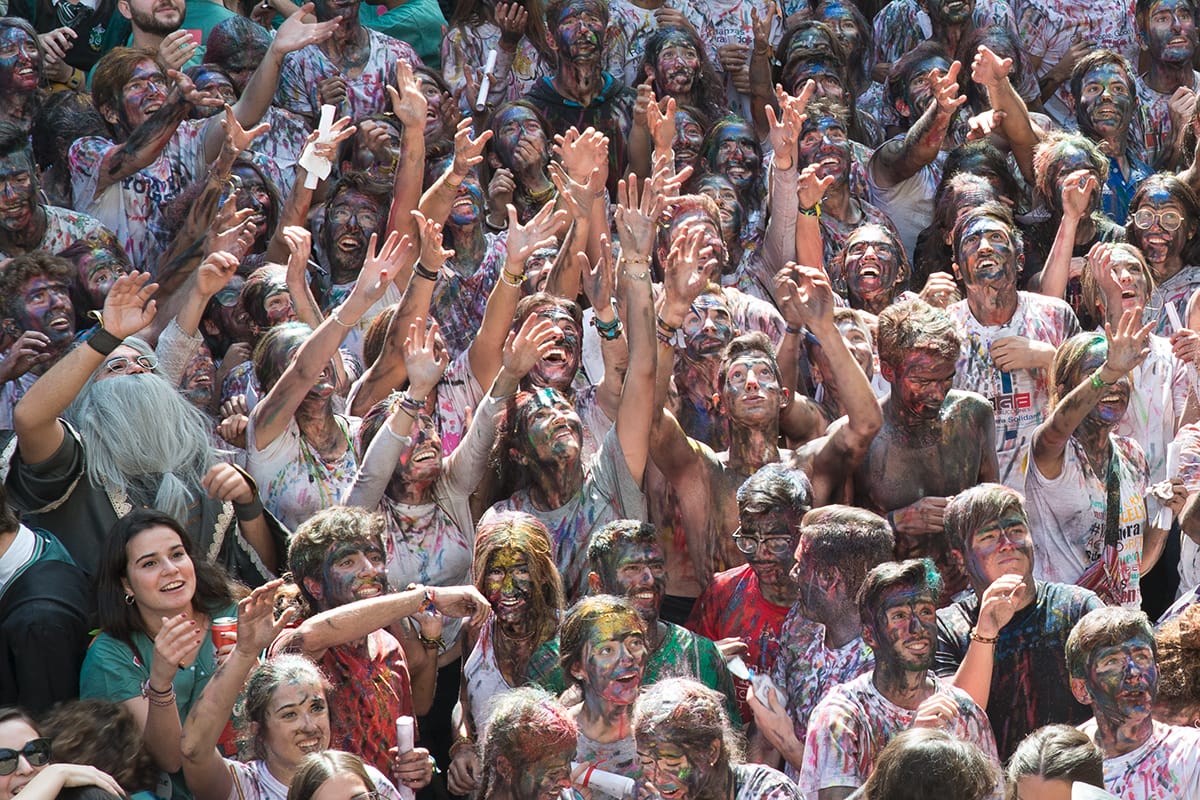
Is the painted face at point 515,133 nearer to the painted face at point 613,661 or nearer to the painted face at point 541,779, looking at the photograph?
the painted face at point 613,661

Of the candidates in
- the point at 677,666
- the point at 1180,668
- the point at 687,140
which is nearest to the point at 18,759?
the point at 677,666

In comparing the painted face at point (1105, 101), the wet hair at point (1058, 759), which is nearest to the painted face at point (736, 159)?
the painted face at point (1105, 101)

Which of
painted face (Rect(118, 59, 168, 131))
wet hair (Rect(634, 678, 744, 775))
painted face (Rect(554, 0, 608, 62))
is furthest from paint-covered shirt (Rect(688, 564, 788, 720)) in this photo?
painted face (Rect(118, 59, 168, 131))

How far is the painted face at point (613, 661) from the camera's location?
227 inches

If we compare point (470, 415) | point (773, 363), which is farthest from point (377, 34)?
point (773, 363)

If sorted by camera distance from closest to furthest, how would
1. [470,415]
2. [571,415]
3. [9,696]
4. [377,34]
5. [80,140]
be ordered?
[9,696] < [571,415] < [470,415] < [80,140] < [377,34]

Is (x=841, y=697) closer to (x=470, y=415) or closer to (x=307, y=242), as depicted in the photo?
(x=470, y=415)

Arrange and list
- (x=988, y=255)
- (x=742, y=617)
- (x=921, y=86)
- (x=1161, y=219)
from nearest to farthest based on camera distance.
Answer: (x=742, y=617) < (x=988, y=255) < (x=1161, y=219) < (x=921, y=86)

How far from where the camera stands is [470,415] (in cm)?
729

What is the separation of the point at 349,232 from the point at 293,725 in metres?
3.15

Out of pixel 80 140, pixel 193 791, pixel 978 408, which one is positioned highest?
pixel 80 140

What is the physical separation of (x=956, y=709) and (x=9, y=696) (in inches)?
107

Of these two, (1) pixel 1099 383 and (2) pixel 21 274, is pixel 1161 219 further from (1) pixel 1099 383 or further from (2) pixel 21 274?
(2) pixel 21 274

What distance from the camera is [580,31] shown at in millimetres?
9031
